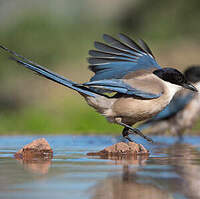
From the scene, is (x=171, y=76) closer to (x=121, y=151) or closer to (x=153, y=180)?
(x=121, y=151)

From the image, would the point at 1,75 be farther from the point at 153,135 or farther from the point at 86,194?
the point at 86,194

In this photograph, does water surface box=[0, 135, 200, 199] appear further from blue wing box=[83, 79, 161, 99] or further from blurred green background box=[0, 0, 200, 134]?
blurred green background box=[0, 0, 200, 134]

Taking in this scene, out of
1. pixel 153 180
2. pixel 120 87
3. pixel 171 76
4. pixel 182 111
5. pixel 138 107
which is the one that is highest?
pixel 182 111

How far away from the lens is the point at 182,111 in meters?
10.0

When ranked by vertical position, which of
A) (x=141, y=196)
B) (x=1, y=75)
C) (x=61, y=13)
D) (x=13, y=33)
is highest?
(x=61, y=13)

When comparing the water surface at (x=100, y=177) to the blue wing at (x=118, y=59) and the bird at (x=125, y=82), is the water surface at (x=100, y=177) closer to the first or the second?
the bird at (x=125, y=82)

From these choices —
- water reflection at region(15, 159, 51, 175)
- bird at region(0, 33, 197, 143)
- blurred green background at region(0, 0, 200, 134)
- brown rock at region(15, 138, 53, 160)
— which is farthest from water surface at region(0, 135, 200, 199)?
blurred green background at region(0, 0, 200, 134)

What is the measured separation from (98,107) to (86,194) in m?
2.81

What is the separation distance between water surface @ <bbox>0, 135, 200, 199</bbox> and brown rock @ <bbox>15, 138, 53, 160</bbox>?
0.11 metres

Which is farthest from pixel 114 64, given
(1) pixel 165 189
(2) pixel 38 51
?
(2) pixel 38 51

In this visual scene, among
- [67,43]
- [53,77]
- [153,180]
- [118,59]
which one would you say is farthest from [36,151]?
[67,43]

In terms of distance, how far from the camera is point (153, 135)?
32.4 feet

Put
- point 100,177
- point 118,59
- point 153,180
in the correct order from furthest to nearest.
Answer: point 118,59
point 100,177
point 153,180

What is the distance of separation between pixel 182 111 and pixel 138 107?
4425 mm
